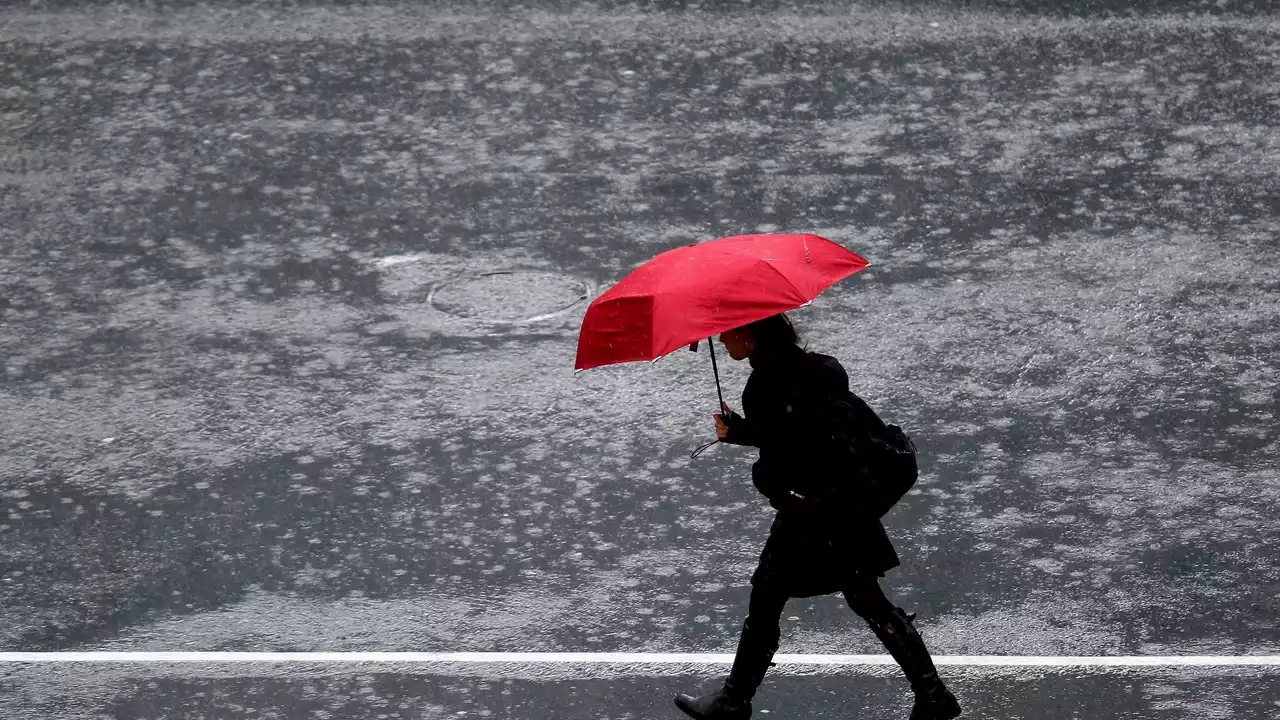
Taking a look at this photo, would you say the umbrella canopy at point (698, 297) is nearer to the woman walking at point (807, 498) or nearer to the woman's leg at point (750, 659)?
the woman walking at point (807, 498)

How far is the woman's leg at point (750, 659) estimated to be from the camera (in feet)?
18.6

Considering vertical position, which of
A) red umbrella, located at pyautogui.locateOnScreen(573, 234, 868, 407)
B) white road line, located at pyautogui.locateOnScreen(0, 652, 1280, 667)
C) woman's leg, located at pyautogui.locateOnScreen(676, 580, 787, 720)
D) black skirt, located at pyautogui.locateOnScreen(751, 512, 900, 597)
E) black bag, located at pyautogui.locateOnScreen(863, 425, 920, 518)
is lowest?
white road line, located at pyautogui.locateOnScreen(0, 652, 1280, 667)

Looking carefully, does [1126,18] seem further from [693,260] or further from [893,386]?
[693,260]

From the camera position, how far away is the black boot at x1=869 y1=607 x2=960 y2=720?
553cm

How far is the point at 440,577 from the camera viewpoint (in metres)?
6.95

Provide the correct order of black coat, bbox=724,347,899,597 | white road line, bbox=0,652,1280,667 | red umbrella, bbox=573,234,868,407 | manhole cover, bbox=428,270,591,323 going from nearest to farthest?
1. red umbrella, bbox=573,234,868,407
2. black coat, bbox=724,347,899,597
3. white road line, bbox=0,652,1280,667
4. manhole cover, bbox=428,270,591,323

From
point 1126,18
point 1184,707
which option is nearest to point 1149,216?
point 1126,18

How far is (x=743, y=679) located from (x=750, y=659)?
8 centimetres

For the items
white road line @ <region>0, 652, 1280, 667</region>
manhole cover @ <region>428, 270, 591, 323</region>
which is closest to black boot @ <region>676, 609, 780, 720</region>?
white road line @ <region>0, 652, 1280, 667</region>

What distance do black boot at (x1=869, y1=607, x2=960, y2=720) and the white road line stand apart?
26.9 inches

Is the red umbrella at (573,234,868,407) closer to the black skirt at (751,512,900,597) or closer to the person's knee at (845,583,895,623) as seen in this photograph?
the black skirt at (751,512,900,597)

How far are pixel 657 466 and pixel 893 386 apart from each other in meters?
1.47

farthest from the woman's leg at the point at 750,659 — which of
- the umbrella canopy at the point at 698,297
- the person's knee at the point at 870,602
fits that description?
the umbrella canopy at the point at 698,297

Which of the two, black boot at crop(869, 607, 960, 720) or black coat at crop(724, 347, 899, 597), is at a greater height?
black coat at crop(724, 347, 899, 597)
